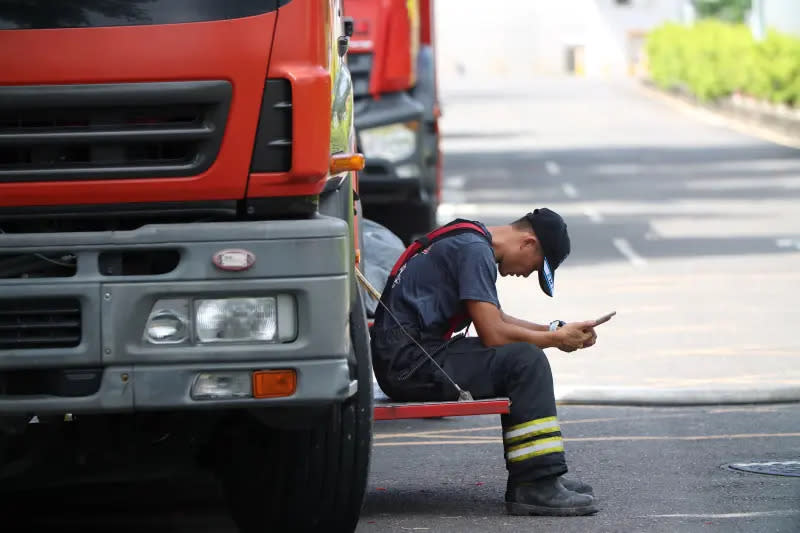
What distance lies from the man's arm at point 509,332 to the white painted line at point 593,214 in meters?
15.5

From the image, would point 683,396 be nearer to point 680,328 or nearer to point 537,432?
point 537,432

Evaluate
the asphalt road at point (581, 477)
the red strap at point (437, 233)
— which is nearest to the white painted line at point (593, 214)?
the asphalt road at point (581, 477)

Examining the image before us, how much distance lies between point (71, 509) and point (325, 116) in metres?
2.74

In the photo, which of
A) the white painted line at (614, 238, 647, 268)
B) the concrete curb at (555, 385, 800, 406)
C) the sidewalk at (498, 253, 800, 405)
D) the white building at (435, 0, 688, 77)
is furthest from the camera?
the white building at (435, 0, 688, 77)

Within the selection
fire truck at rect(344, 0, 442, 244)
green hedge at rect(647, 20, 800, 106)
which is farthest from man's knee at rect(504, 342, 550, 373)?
Result: green hedge at rect(647, 20, 800, 106)

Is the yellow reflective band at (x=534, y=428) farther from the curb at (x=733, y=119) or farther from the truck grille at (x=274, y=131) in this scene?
the curb at (x=733, y=119)

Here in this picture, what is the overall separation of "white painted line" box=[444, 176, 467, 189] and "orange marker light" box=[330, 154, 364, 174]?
22751 millimetres

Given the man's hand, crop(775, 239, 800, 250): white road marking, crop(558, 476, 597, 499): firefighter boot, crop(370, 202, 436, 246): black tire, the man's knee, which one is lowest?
crop(775, 239, 800, 250): white road marking

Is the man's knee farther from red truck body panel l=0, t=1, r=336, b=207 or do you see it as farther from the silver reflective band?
red truck body panel l=0, t=1, r=336, b=207

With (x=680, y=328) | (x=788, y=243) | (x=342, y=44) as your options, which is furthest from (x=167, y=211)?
(x=788, y=243)

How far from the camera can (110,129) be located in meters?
5.48

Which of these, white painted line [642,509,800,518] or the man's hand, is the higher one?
the man's hand

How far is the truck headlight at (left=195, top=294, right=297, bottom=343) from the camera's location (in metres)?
5.44

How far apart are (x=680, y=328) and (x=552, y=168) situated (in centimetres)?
1921
